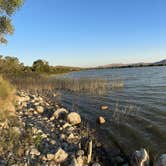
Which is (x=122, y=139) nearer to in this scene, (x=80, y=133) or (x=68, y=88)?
(x=80, y=133)

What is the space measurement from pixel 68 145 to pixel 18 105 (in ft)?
22.9

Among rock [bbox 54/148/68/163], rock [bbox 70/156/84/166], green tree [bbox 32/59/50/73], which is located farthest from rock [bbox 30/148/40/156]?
green tree [bbox 32/59/50/73]

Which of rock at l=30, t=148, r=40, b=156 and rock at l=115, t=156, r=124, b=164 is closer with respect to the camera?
rock at l=30, t=148, r=40, b=156

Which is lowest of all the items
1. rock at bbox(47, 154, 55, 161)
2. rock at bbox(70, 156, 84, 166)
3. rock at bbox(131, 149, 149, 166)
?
rock at bbox(131, 149, 149, 166)

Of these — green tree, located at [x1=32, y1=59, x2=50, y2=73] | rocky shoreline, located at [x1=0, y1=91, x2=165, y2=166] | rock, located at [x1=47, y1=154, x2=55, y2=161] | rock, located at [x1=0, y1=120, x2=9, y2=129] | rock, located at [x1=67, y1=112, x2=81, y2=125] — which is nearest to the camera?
rocky shoreline, located at [x1=0, y1=91, x2=165, y2=166]

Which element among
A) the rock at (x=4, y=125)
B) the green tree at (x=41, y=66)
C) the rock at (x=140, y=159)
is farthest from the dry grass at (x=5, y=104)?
the green tree at (x=41, y=66)

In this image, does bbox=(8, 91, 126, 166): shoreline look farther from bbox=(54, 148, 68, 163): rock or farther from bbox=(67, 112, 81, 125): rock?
bbox=(67, 112, 81, 125): rock

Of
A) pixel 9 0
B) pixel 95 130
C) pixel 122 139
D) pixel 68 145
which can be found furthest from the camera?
pixel 9 0

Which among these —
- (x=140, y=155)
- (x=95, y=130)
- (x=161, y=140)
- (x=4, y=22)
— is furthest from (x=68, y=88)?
(x=140, y=155)

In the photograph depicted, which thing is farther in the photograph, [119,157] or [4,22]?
[4,22]

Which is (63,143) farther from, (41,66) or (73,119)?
(41,66)

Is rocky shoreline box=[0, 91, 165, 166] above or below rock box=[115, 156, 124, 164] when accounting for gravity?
above

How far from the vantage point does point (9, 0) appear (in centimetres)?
1686

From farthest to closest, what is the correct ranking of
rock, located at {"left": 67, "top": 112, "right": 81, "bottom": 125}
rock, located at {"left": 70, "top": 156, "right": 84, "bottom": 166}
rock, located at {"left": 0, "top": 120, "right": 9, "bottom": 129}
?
rock, located at {"left": 67, "top": 112, "right": 81, "bottom": 125} < rock, located at {"left": 0, "top": 120, "right": 9, "bottom": 129} < rock, located at {"left": 70, "top": 156, "right": 84, "bottom": 166}
